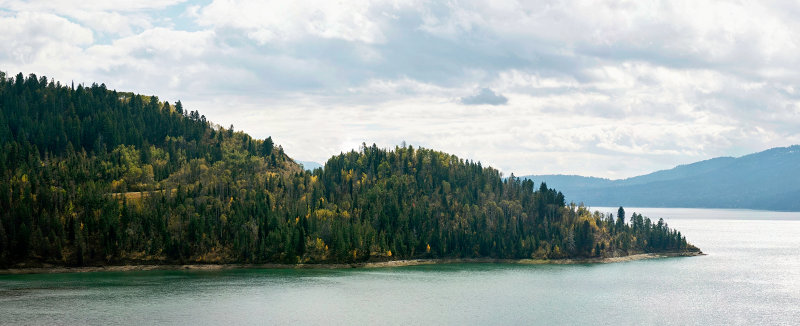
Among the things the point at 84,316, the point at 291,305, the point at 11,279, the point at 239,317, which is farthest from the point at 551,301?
the point at 11,279

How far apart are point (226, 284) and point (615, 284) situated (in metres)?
104

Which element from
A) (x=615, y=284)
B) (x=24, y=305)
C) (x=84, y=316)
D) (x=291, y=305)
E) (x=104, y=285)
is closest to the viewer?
(x=84, y=316)

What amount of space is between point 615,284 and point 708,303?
3557 centimetres

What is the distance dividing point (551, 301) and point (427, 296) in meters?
28.3

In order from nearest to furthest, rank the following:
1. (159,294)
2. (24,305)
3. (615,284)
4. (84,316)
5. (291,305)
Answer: (84,316) < (24,305) < (291,305) < (159,294) < (615,284)

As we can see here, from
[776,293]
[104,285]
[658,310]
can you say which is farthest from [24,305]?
[776,293]

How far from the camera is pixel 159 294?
158 metres

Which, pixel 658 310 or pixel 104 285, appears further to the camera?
pixel 104 285

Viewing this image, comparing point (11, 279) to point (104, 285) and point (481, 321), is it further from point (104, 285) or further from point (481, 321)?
point (481, 321)

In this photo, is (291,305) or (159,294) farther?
(159,294)

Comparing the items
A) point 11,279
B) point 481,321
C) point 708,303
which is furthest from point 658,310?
point 11,279

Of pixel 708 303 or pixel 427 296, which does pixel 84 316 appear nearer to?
pixel 427 296

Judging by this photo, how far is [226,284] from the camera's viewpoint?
7092 inches

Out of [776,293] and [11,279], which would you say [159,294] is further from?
[776,293]
